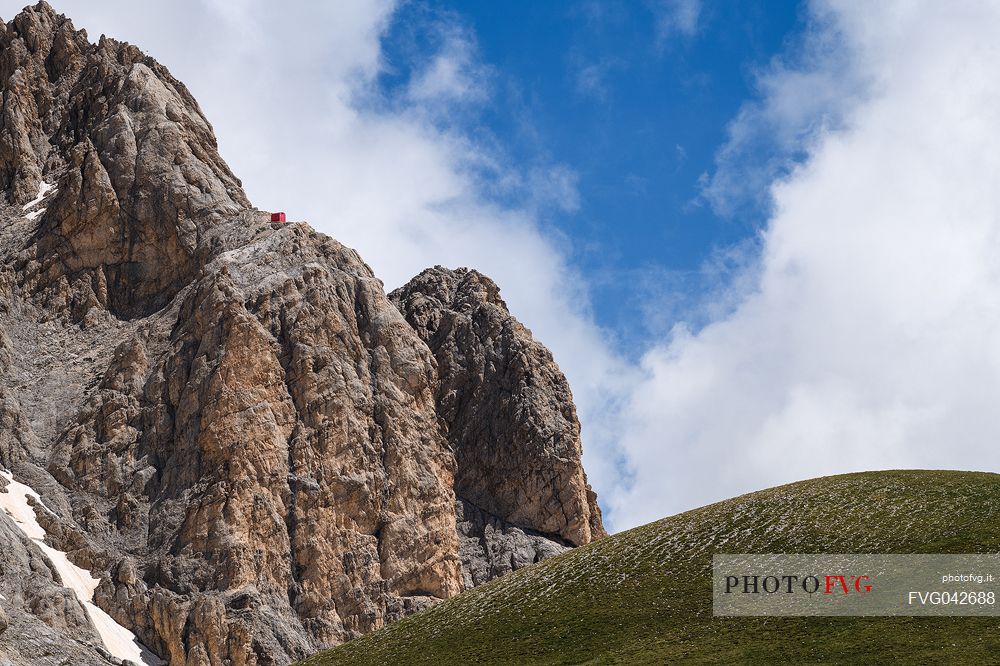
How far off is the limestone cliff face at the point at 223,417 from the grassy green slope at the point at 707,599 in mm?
49261

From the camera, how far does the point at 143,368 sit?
162750 millimetres

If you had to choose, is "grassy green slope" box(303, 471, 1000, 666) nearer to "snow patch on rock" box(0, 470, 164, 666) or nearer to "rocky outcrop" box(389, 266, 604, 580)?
"snow patch on rock" box(0, 470, 164, 666)

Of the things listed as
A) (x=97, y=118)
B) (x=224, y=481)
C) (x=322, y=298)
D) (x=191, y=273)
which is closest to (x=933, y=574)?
(x=224, y=481)

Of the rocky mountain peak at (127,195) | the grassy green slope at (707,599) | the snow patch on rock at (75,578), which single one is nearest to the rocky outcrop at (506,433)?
the rocky mountain peak at (127,195)

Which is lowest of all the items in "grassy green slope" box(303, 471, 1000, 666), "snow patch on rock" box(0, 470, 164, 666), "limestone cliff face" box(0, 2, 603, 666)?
"grassy green slope" box(303, 471, 1000, 666)

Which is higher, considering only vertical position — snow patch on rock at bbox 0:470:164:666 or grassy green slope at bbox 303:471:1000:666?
snow patch on rock at bbox 0:470:164:666

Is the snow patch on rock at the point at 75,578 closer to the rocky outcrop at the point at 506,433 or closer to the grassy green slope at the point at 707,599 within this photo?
the rocky outcrop at the point at 506,433

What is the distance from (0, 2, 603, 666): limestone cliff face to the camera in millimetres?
144250

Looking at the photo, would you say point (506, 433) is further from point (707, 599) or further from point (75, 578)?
point (707, 599)

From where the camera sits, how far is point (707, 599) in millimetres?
78625

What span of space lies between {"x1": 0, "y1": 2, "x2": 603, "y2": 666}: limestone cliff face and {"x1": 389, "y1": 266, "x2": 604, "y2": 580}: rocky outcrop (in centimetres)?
32

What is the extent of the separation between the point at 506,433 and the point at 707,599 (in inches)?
4304

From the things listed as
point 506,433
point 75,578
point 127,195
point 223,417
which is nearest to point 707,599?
point 75,578

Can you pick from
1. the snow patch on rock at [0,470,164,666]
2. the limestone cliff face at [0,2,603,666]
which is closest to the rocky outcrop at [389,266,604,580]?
the limestone cliff face at [0,2,603,666]
